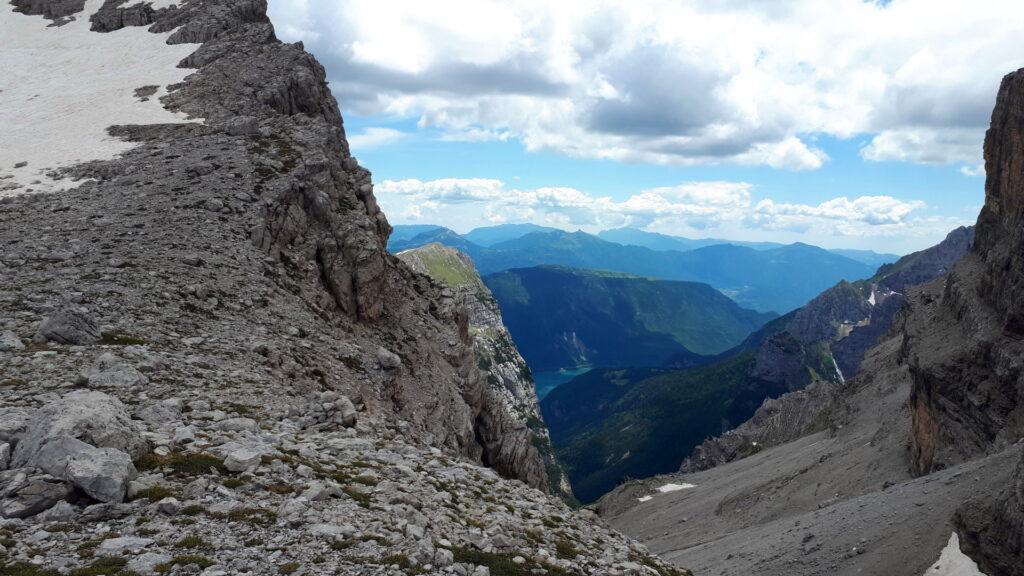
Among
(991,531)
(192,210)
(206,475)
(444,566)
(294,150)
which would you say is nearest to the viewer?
(444,566)

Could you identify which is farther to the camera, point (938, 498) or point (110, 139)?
point (110, 139)

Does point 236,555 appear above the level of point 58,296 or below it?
below

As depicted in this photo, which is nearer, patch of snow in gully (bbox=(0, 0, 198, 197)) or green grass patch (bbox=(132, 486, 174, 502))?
green grass patch (bbox=(132, 486, 174, 502))

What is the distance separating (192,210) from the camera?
34.2 metres

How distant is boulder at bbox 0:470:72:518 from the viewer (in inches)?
452

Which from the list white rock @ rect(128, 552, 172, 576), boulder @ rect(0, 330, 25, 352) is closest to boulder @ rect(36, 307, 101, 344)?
boulder @ rect(0, 330, 25, 352)

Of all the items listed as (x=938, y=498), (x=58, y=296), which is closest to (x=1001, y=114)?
(x=938, y=498)

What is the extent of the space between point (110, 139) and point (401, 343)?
3154 centimetres

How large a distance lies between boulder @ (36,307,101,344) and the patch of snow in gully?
79.6ft

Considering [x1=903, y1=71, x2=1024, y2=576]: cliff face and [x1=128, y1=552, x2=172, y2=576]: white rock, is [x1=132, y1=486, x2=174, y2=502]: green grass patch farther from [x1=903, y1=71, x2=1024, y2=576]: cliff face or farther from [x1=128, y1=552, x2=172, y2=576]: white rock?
[x1=903, y1=71, x2=1024, y2=576]: cliff face

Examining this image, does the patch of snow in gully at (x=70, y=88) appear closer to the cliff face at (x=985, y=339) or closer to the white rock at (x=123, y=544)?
the white rock at (x=123, y=544)

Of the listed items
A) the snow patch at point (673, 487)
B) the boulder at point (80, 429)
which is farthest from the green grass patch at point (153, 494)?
the snow patch at point (673, 487)

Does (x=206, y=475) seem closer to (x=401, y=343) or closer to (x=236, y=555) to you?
(x=236, y=555)

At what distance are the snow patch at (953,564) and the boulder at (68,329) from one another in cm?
4357
